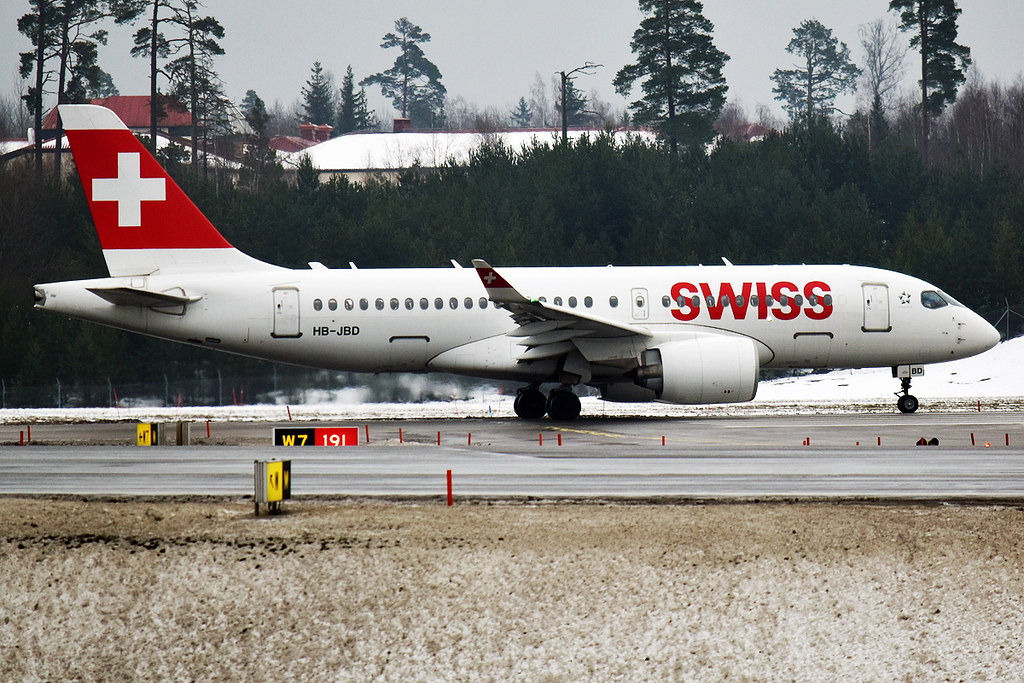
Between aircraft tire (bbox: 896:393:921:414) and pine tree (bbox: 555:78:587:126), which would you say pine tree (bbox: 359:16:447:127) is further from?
aircraft tire (bbox: 896:393:921:414)

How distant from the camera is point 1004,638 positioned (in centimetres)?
1177

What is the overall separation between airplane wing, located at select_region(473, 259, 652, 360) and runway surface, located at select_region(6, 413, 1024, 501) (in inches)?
71.9

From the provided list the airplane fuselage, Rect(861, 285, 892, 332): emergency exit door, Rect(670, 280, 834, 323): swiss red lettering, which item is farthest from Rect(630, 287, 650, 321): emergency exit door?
Rect(861, 285, 892, 332): emergency exit door

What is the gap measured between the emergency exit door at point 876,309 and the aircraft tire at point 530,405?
8.09 metres

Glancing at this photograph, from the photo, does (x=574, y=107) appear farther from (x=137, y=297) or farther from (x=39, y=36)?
(x=137, y=297)

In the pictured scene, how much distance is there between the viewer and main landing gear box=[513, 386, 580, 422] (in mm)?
28891

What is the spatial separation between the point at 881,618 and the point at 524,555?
3.76 m

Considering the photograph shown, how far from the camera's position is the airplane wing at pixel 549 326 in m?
25.8

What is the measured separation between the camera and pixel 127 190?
94.0 feet

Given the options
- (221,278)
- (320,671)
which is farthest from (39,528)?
(221,278)

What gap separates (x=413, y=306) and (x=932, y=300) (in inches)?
510

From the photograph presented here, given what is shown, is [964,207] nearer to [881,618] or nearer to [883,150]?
[883,150]

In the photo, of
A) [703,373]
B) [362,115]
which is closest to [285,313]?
[703,373]

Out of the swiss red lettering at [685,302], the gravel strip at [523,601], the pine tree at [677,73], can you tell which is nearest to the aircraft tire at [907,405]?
the swiss red lettering at [685,302]
